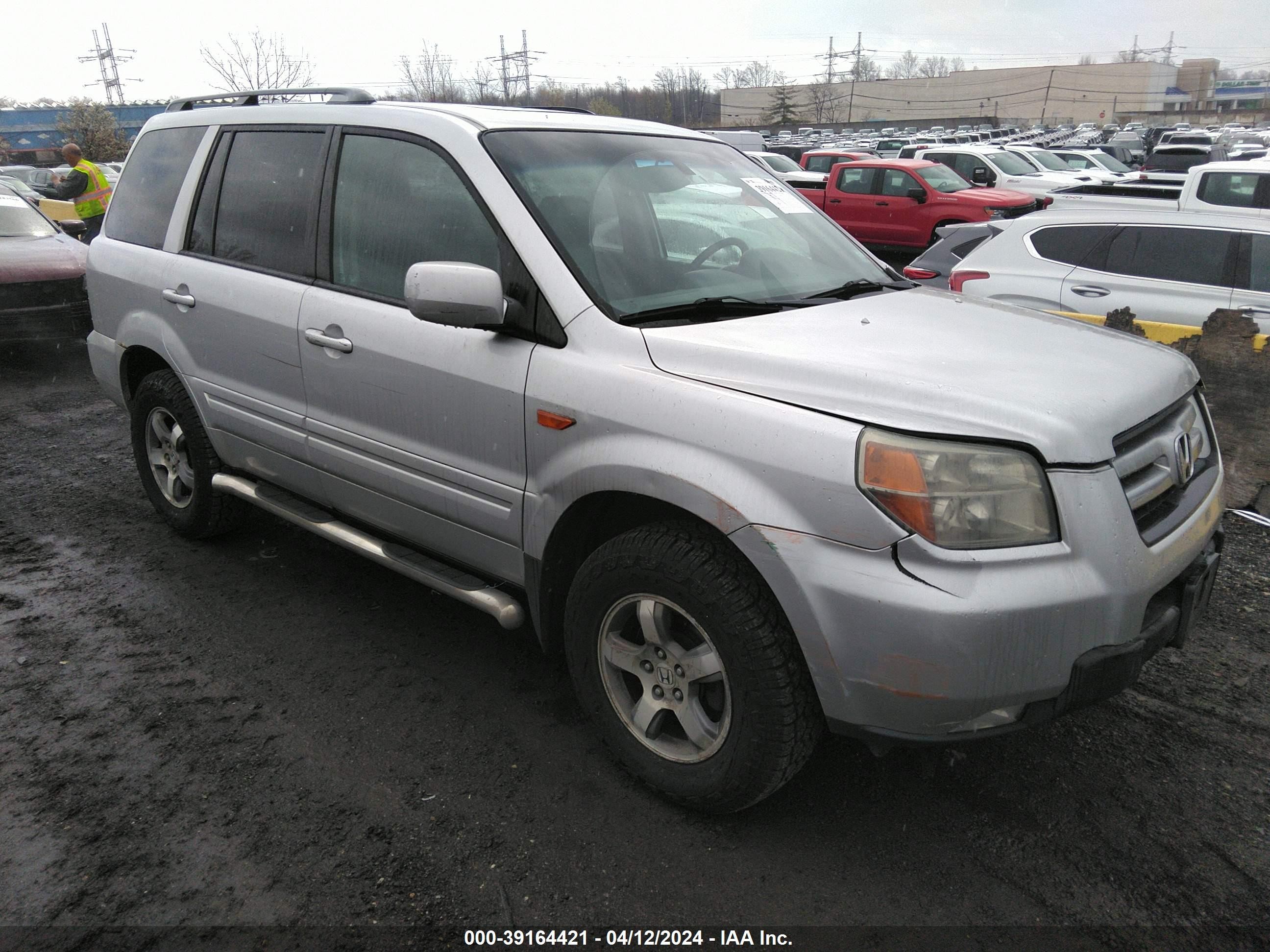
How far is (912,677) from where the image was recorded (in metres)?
2.18

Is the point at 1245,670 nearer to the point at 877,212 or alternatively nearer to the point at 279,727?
the point at 279,727

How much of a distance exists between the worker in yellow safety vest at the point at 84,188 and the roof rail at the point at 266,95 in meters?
9.15

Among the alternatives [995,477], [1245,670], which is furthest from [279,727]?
[1245,670]

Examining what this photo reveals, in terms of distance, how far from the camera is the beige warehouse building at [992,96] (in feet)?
331

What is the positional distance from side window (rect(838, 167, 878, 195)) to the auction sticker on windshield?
14.0 m

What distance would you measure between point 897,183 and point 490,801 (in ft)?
51.8

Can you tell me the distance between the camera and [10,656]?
3.67 metres

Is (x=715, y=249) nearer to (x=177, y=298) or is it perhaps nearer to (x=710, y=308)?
(x=710, y=308)

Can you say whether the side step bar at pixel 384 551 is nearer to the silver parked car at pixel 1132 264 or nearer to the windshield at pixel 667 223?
the windshield at pixel 667 223

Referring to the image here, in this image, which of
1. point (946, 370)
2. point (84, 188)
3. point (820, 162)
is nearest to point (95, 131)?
point (820, 162)

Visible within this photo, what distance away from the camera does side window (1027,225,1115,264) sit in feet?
23.0

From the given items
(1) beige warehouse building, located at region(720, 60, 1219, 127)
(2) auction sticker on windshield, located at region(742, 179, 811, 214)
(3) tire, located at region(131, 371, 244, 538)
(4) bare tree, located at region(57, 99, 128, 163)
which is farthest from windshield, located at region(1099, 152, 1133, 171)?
(1) beige warehouse building, located at region(720, 60, 1219, 127)

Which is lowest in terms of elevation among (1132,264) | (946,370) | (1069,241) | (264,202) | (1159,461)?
(1132,264)

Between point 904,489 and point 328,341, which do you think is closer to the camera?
point 904,489
